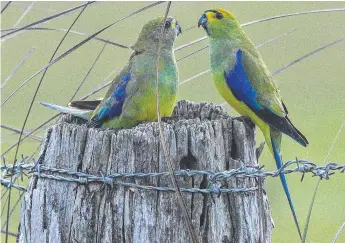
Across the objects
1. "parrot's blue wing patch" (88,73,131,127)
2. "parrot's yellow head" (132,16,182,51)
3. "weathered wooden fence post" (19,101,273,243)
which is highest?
"parrot's yellow head" (132,16,182,51)

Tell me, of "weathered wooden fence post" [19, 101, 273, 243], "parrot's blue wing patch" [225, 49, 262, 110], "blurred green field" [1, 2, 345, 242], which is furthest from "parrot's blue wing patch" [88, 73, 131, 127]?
"blurred green field" [1, 2, 345, 242]

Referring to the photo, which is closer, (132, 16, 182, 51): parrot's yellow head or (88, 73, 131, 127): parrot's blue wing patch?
(88, 73, 131, 127): parrot's blue wing patch

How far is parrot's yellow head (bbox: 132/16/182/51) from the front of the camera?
551cm

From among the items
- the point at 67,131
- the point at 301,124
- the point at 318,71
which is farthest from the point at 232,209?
the point at 318,71

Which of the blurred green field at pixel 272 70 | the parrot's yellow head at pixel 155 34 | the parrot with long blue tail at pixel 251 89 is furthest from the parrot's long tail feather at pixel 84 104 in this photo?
the blurred green field at pixel 272 70

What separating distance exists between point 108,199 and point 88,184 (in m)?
0.13

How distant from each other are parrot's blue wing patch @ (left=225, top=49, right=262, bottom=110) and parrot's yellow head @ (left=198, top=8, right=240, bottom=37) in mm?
374

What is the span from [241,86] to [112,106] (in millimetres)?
871

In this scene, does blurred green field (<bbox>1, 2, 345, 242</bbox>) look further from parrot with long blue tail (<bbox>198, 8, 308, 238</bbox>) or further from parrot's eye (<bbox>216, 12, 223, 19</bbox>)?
parrot with long blue tail (<bbox>198, 8, 308, 238</bbox>)

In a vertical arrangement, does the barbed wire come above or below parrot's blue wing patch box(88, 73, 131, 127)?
below

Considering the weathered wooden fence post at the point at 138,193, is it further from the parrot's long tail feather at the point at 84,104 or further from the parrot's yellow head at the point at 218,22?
the parrot's yellow head at the point at 218,22

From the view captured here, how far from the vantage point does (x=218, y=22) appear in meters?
6.05

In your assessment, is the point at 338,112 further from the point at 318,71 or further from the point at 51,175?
the point at 51,175

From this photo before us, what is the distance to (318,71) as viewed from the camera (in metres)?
19.4
